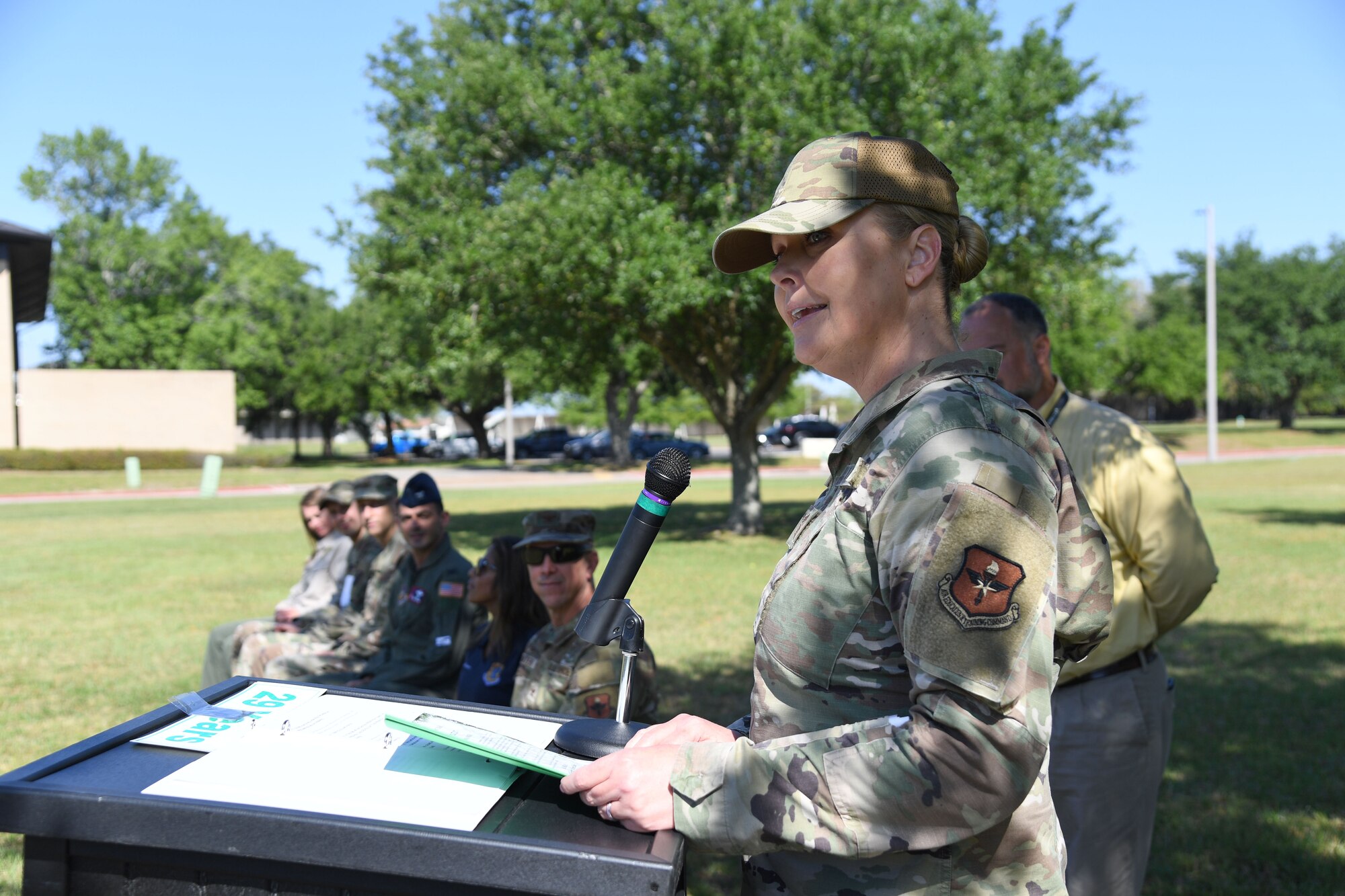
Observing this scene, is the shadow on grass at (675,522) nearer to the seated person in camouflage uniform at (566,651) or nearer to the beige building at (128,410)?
the seated person in camouflage uniform at (566,651)

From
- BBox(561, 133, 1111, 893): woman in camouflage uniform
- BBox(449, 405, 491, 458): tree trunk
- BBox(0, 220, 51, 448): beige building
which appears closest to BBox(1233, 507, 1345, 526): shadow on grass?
BBox(561, 133, 1111, 893): woman in camouflage uniform

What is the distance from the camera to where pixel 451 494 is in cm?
2894

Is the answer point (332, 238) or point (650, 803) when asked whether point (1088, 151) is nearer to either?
point (332, 238)

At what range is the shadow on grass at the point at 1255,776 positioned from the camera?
4426 mm

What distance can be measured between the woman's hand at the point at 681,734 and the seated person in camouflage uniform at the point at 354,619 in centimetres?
473

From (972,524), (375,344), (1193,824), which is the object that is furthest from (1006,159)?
(375,344)

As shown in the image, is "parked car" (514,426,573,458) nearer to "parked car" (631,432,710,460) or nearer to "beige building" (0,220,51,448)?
"parked car" (631,432,710,460)

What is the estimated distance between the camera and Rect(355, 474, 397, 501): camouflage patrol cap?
670 centimetres

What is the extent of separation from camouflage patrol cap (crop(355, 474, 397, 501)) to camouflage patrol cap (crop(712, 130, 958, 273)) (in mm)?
5440

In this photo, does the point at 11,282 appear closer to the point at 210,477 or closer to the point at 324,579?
the point at 210,477

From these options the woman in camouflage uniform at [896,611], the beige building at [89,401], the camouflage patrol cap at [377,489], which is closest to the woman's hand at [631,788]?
the woman in camouflage uniform at [896,611]

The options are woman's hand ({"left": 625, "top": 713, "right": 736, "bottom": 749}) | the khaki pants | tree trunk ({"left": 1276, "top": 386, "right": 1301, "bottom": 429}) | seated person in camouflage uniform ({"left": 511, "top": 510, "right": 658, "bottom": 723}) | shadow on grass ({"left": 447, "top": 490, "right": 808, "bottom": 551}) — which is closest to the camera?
woman's hand ({"left": 625, "top": 713, "right": 736, "bottom": 749})

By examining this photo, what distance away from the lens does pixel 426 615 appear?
229 inches

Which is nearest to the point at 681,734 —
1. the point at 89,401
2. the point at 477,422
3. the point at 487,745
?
the point at 487,745
